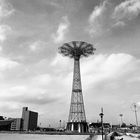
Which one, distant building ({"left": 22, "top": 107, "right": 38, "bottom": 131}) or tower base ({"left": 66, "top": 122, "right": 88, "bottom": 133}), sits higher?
distant building ({"left": 22, "top": 107, "right": 38, "bottom": 131})

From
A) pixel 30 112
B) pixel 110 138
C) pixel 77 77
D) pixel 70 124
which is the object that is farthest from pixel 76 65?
pixel 30 112

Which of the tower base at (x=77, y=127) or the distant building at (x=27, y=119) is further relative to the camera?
the distant building at (x=27, y=119)

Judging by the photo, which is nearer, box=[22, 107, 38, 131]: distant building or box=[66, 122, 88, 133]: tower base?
box=[66, 122, 88, 133]: tower base

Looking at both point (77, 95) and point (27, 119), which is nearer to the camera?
point (77, 95)

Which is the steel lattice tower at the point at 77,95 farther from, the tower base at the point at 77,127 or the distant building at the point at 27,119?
the distant building at the point at 27,119

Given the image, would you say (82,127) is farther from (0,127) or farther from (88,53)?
(0,127)

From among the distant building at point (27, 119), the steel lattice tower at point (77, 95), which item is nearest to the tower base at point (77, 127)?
A: the steel lattice tower at point (77, 95)

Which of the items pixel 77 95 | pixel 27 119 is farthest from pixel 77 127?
pixel 27 119

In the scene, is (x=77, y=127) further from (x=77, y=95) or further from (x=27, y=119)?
(x=27, y=119)

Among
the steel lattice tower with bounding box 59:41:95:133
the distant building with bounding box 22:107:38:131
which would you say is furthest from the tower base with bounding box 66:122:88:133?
the distant building with bounding box 22:107:38:131

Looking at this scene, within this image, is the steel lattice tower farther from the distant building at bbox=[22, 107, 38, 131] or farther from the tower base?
the distant building at bbox=[22, 107, 38, 131]

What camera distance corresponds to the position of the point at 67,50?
251 feet

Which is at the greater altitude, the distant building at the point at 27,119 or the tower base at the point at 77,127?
the distant building at the point at 27,119

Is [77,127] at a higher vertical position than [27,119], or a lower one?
lower
